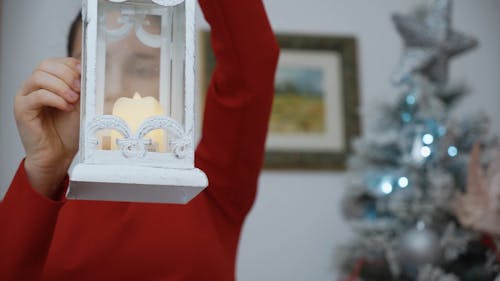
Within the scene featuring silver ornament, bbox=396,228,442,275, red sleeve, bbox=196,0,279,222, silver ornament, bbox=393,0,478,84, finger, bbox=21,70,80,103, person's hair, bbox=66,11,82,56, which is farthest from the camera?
silver ornament, bbox=393,0,478,84

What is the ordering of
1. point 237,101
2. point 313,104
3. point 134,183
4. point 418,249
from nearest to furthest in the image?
1. point 134,183
2. point 237,101
3. point 418,249
4. point 313,104

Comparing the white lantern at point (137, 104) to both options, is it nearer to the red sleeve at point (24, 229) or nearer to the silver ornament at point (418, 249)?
the red sleeve at point (24, 229)

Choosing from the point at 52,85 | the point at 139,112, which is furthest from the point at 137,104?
the point at 52,85

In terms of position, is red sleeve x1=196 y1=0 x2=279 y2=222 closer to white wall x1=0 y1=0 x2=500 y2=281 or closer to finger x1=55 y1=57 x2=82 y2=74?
finger x1=55 y1=57 x2=82 y2=74

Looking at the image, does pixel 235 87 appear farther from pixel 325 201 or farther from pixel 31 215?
pixel 325 201

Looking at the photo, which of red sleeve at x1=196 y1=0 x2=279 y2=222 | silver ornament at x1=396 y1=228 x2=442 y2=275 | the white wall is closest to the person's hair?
red sleeve at x1=196 y1=0 x2=279 y2=222

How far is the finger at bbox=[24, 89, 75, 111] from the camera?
2.26 feet

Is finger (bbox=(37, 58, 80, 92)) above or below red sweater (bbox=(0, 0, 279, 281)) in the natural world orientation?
above

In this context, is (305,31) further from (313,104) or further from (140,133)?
(140,133)

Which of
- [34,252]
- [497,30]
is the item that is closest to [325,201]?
[497,30]

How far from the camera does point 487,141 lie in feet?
5.95

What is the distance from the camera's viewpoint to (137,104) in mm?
644

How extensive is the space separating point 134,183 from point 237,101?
32 centimetres

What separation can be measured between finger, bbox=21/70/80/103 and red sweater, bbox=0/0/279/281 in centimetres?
11
